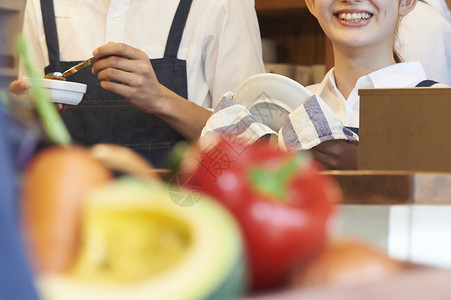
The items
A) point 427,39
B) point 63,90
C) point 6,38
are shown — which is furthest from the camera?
point 427,39

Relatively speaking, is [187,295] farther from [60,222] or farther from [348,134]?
[348,134]

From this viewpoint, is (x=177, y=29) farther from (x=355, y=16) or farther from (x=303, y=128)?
(x=303, y=128)

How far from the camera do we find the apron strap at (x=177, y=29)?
4.52 ft

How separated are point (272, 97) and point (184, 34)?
1.78ft

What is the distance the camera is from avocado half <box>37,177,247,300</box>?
168mm

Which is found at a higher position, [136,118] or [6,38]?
[6,38]

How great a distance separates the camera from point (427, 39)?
5.56 ft

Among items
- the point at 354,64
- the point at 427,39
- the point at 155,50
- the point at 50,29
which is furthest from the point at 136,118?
the point at 427,39

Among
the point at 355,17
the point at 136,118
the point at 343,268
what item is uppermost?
the point at 355,17

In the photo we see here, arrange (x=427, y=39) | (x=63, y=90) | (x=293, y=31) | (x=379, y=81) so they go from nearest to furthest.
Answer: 1. (x=63, y=90)
2. (x=379, y=81)
3. (x=427, y=39)
4. (x=293, y=31)

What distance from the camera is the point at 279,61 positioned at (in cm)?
250

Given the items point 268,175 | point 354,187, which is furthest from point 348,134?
point 268,175

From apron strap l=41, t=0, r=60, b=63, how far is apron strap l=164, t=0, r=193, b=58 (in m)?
0.25

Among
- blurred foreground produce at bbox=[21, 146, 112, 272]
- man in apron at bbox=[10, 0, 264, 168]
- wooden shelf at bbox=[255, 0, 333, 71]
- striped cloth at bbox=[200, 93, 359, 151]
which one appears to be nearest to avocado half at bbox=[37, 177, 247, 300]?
blurred foreground produce at bbox=[21, 146, 112, 272]
